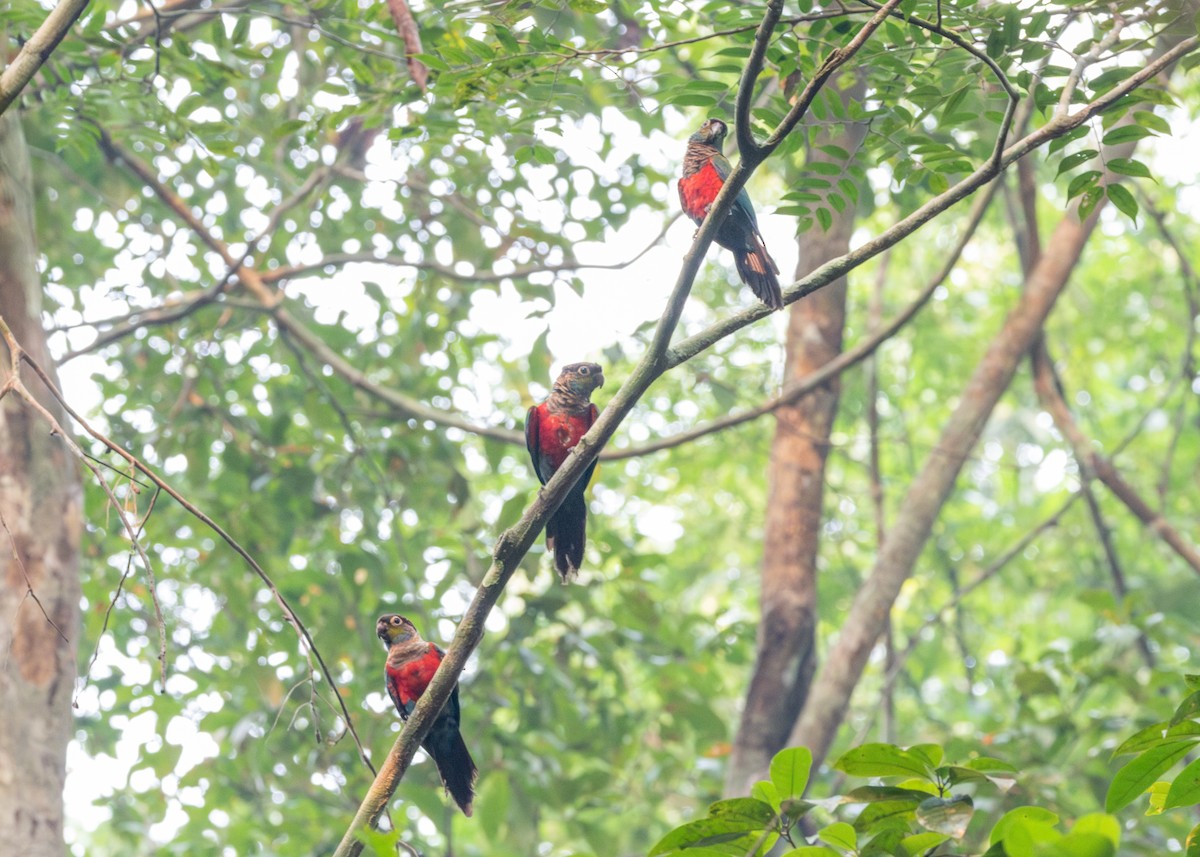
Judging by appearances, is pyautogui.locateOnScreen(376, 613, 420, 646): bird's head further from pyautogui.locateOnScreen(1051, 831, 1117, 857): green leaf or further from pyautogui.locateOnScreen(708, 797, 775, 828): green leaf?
pyautogui.locateOnScreen(1051, 831, 1117, 857): green leaf

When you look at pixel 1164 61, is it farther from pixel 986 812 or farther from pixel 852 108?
pixel 986 812

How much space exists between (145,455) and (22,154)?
2.09 m

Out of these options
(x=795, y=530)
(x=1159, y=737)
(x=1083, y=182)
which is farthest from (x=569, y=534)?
(x=1159, y=737)

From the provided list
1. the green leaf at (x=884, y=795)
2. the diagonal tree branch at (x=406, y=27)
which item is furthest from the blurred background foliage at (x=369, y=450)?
the green leaf at (x=884, y=795)

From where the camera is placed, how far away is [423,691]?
3.95 meters

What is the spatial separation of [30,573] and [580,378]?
1.99 metres

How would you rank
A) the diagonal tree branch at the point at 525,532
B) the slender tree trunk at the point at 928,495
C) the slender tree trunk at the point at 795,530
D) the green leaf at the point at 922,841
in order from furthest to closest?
the slender tree trunk at the point at 795,530 → the slender tree trunk at the point at 928,495 → the diagonal tree branch at the point at 525,532 → the green leaf at the point at 922,841

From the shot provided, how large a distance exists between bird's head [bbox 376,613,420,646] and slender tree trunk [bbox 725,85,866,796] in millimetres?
1703

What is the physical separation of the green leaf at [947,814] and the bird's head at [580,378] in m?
2.58

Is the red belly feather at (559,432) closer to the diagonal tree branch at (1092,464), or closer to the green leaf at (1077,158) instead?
the green leaf at (1077,158)

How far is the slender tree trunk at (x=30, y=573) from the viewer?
11.6 ft

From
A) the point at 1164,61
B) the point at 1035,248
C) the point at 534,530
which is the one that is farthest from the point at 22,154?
the point at 1035,248

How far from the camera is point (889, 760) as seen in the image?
1945 mm

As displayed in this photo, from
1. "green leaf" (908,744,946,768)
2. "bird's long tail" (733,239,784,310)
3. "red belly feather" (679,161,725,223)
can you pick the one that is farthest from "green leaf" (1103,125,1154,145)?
"green leaf" (908,744,946,768)
